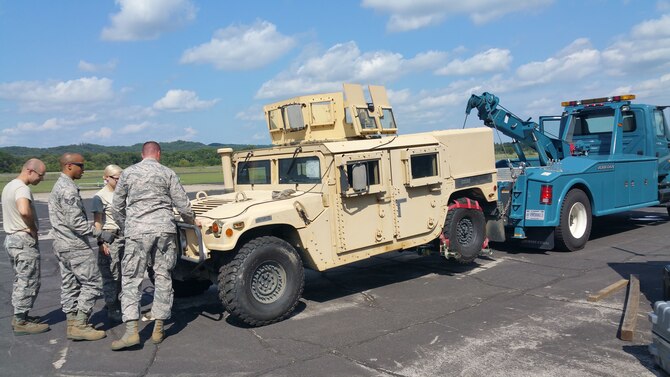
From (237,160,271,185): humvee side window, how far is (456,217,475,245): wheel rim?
2.93 meters

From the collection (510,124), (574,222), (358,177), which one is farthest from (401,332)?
(510,124)

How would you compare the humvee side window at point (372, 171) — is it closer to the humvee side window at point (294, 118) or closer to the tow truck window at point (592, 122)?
the humvee side window at point (294, 118)

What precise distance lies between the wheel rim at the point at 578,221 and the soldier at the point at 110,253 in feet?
25.1

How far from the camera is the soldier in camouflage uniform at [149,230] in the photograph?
A: 553cm

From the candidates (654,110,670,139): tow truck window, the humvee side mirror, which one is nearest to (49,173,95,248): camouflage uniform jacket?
the humvee side mirror

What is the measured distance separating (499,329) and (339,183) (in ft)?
7.95

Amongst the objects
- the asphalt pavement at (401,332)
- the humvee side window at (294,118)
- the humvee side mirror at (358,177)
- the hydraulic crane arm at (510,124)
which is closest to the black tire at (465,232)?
the asphalt pavement at (401,332)

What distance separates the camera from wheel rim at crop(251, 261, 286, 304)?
5.98m

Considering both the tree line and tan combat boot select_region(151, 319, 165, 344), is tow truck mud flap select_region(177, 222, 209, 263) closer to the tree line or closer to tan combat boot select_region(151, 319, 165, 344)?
tan combat boot select_region(151, 319, 165, 344)

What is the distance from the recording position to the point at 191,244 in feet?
19.7

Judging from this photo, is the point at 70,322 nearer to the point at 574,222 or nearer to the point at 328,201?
the point at 328,201

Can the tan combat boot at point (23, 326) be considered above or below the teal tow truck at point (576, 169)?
below

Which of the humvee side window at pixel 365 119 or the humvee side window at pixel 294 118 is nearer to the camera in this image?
the humvee side window at pixel 365 119

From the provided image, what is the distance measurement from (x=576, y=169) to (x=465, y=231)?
3.04 meters
